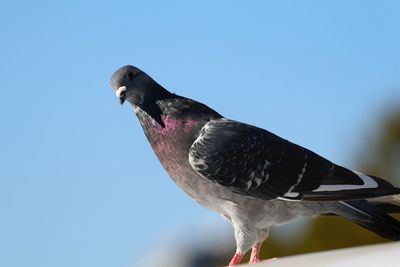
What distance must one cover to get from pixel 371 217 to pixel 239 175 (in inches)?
52.2

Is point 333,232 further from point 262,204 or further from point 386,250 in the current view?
point 386,250

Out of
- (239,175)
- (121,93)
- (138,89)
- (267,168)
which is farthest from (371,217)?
(121,93)

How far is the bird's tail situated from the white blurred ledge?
224 centimetres

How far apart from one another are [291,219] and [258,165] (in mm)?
638

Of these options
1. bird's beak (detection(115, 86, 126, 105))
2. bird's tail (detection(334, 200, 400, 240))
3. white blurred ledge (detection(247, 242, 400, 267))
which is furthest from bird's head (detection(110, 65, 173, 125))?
white blurred ledge (detection(247, 242, 400, 267))

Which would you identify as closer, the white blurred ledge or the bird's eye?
the white blurred ledge

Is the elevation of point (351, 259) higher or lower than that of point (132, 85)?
lower

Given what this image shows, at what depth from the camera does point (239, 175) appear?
779 centimetres

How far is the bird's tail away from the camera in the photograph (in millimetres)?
7832

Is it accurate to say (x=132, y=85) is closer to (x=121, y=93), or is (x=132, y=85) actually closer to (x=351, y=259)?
(x=121, y=93)

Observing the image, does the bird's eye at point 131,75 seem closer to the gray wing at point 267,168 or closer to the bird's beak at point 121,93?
the bird's beak at point 121,93

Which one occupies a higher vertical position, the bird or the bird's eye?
the bird's eye

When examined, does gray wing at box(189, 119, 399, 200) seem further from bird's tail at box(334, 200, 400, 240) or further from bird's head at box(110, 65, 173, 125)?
bird's head at box(110, 65, 173, 125)

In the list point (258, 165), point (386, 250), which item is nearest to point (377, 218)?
point (258, 165)
